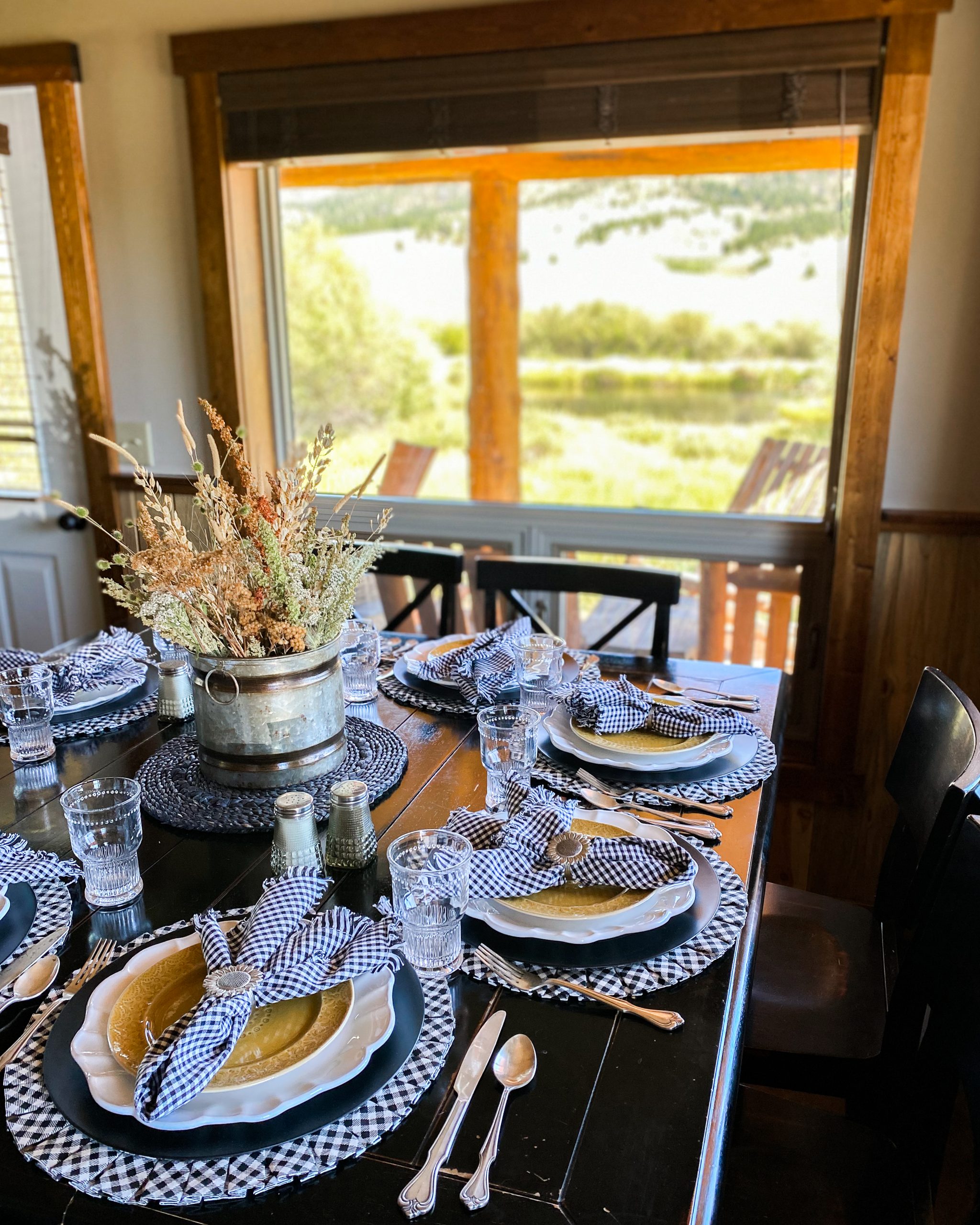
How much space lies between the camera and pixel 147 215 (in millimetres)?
2852

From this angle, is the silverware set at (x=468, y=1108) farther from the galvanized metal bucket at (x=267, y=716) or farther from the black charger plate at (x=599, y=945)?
the galvanized metal bucket at (x=267, y=716)

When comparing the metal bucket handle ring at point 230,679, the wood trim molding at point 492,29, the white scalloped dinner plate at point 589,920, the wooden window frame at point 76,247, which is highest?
the wood trim molding at point 492,29

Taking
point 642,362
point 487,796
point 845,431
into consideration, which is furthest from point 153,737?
point 642,362

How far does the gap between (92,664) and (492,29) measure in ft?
6.23

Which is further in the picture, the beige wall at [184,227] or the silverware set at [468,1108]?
the beige wall at [184,227]

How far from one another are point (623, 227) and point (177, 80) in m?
1.58

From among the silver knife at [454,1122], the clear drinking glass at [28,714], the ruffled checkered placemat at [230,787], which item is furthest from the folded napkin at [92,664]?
the silver knife at [454,1122]

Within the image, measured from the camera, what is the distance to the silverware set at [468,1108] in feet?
2.19

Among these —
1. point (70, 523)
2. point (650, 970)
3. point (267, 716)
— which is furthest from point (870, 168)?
point (70, 523)

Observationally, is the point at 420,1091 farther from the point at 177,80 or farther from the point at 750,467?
the point at 750,467

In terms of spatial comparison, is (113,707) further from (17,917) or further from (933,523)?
(933,523)

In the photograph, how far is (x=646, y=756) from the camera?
4.44ft

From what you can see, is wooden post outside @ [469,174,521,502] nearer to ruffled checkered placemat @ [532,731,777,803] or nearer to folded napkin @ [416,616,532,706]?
folded napkin @ [416,616,532,706]

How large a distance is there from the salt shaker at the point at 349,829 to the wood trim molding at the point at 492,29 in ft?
6.91
